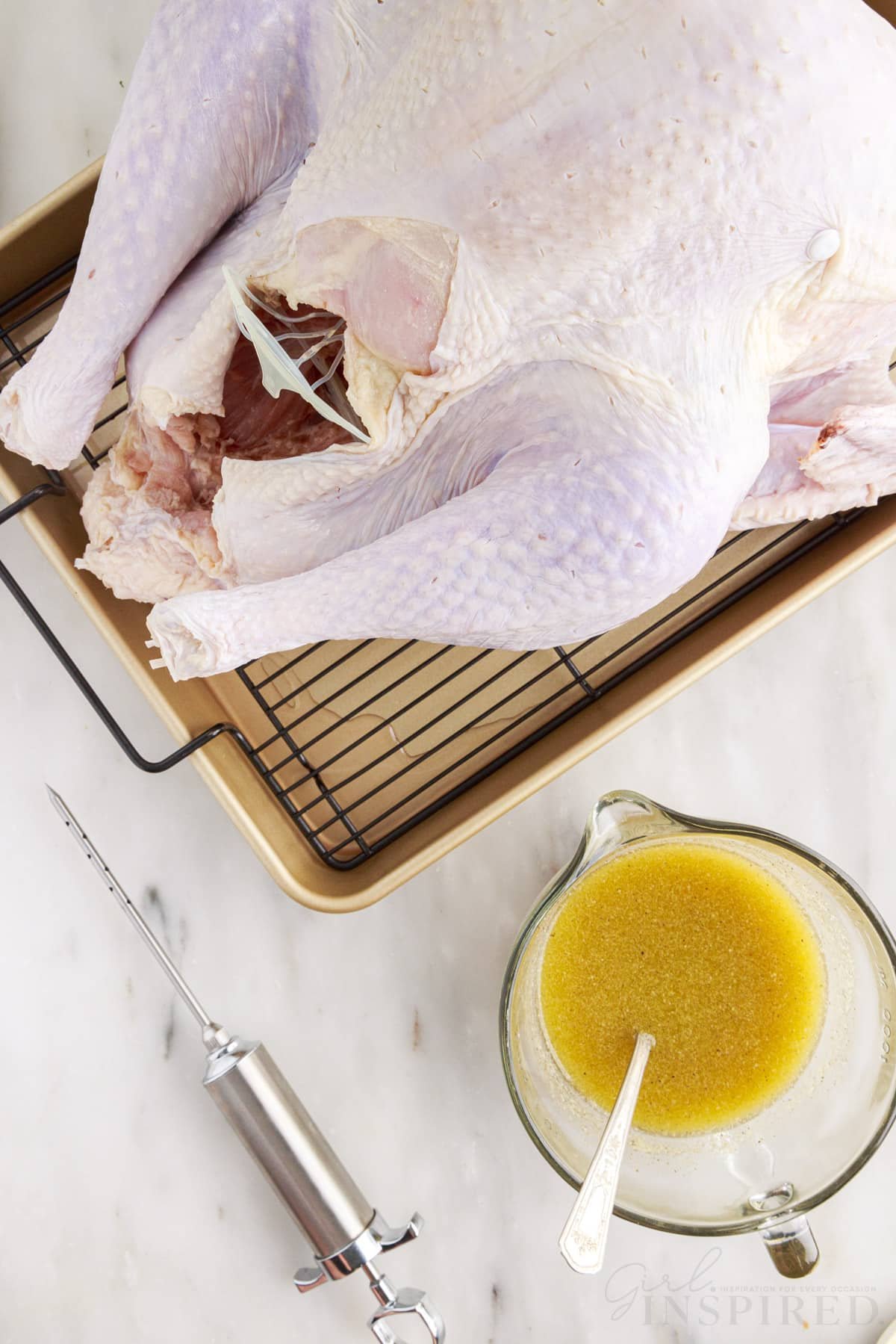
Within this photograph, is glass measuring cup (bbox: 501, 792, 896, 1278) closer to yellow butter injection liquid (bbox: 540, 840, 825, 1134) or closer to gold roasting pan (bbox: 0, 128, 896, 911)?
yellow butter injection liquid (bbox: 540, 840, 825, 1134)

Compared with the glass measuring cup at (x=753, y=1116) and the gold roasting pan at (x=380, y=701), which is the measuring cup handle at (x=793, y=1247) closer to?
the glass measuring cup at (x=753, y=1116)

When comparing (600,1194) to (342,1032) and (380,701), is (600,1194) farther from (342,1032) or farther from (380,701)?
(380,701)

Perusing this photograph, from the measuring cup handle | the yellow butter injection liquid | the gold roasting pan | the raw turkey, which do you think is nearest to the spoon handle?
the yellow butter injection liquid

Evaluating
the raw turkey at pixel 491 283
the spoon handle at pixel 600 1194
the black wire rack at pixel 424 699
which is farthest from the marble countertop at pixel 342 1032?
the raw turkey at pixel 491 283

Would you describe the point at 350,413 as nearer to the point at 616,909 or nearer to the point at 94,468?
the point at 94,468

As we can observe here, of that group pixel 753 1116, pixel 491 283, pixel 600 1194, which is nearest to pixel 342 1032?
pixel 600 1194

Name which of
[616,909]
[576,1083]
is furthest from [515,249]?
[576,1083]
